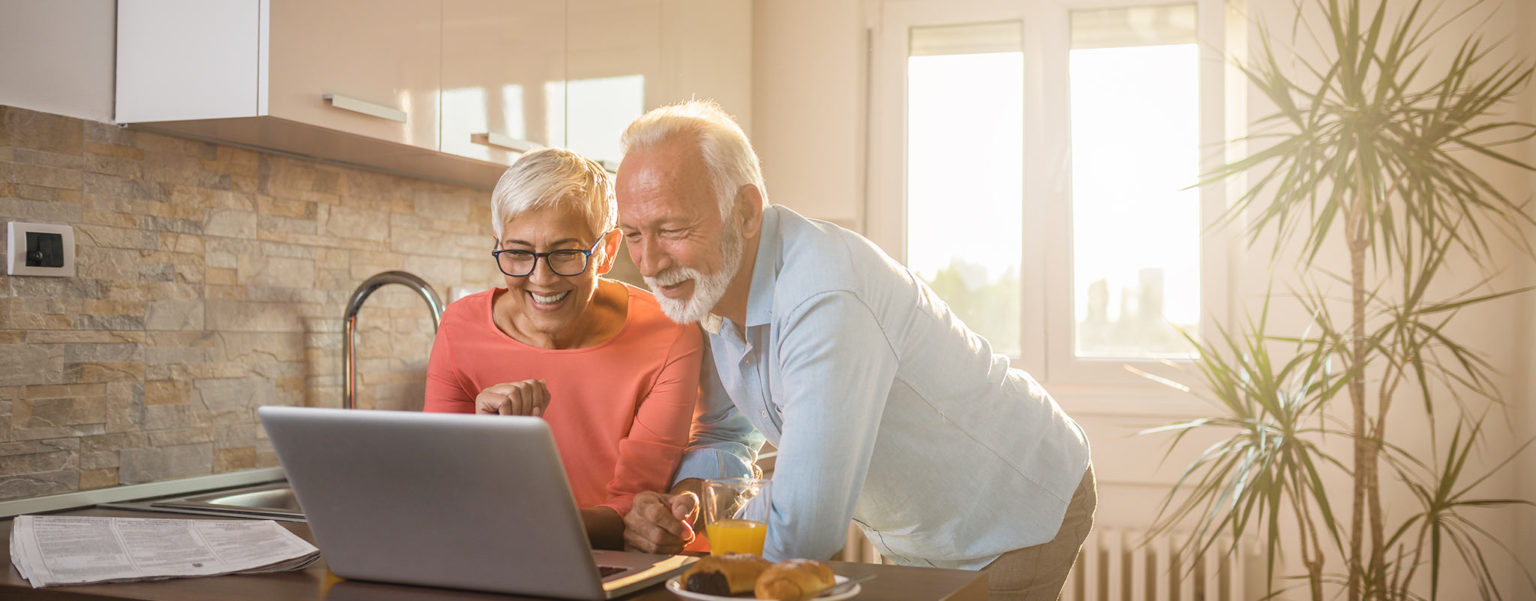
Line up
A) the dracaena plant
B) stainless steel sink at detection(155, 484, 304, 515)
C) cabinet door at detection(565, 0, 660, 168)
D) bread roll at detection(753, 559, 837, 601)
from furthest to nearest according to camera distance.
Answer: the dracaena plant, cabinet door at detection(565, 0, 660, 168), stainless steel sink at detection(155, 484, 304, 515), bread roll at detection(753, 559, 837, 601)

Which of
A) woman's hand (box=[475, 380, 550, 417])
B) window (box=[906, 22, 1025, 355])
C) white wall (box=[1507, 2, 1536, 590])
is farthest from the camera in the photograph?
window (box=[906, 22, 1025, 355])

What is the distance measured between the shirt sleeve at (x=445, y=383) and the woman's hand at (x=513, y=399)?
0.92 feet

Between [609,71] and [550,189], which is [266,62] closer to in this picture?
[550,189]

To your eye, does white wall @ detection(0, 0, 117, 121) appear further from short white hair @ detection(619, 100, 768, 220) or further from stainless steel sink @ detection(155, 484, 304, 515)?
short white hair @ detection(619, 100, 768, 220)

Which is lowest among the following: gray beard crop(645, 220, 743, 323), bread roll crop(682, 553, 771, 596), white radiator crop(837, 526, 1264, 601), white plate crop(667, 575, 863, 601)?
white radiator crop(837, 526, 1264, 601)

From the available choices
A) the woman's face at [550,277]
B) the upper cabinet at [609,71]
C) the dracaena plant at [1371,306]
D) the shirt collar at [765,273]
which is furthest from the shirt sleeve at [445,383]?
the dracaena plant at [1371,306]

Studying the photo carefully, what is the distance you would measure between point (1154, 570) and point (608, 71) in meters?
2.01

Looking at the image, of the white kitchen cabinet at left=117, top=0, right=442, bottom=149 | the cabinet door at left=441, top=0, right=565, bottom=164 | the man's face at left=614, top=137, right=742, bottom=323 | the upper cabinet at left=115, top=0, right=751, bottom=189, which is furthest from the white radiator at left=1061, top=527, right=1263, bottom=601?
the white kitchen cabinet at left=117, top=0, right=442, bottom=149

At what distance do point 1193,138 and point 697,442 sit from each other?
2351mm

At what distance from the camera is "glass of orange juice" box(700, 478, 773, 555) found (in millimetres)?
1151

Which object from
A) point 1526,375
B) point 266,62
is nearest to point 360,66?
point 266,62

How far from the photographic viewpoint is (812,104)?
3.69m

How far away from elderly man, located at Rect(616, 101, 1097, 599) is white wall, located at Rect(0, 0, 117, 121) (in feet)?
3.05

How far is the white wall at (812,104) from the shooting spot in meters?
3.65
